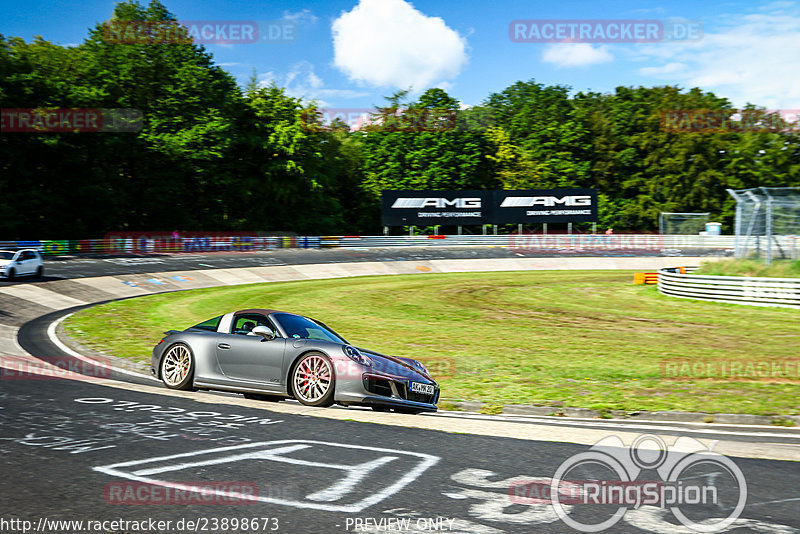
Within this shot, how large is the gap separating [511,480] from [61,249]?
150ft

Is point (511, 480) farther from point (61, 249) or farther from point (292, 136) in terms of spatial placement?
point (292, 136)

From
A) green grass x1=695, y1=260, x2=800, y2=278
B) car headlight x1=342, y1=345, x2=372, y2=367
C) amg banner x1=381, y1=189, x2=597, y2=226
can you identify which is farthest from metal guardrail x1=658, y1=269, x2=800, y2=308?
amg banner x1=381, y1=189, x2=597, y2=226

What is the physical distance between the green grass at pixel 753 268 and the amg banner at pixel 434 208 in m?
34.6

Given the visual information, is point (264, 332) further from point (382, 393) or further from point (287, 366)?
point (382, 393)

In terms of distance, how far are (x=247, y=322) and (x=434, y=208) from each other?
53261 millimetres

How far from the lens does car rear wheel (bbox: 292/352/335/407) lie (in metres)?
9.48

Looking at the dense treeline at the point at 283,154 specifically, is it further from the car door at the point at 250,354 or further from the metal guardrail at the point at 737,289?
the car door at the point at 250,354

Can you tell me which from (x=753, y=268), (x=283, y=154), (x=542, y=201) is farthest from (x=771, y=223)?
(x=283, y=154)

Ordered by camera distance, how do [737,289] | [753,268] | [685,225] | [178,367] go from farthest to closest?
1. [685,225]
2. [753,268]
3. [737,289]
4. [178,367]

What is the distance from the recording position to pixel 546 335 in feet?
61.0

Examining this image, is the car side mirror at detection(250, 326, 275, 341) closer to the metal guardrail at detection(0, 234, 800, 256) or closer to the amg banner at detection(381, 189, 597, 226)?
the metal guardrail at detection(0, 234, 800, 256)

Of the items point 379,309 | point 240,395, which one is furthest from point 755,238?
point 240,395

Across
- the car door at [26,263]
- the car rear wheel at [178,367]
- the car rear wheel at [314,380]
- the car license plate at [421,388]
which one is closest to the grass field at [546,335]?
the car license plate at [421,388]

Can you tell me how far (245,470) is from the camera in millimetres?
5871
